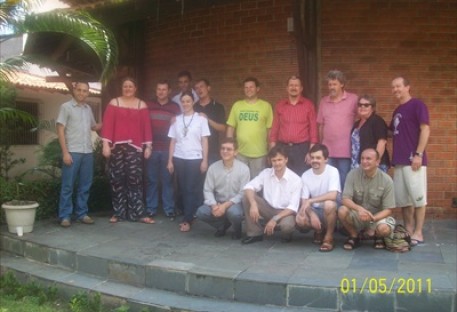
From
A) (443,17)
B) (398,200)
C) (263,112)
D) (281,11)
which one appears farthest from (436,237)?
(281,11)

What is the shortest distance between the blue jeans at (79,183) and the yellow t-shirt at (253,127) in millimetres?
1989

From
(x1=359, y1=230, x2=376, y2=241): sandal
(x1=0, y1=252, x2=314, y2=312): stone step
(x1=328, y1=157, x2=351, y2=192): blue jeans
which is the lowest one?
(x1=0, y1=252, x2=314, y2=312): stone step

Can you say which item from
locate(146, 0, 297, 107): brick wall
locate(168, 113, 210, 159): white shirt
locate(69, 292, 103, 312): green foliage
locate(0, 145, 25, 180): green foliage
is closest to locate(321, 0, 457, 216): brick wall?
locate(146, 0, 297, 107): brick wall

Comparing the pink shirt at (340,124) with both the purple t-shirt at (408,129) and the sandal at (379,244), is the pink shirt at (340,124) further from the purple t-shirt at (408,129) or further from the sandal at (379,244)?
the sandal at (379,244)

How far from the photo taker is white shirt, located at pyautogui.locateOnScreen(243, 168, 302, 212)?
539 centimetres

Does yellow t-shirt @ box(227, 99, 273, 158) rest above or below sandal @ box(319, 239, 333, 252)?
above

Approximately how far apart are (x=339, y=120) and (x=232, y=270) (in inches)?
86.6

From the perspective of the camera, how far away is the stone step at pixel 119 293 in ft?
14.0

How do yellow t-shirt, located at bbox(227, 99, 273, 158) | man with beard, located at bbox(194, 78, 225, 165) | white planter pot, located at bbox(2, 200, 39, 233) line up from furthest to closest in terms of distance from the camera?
man with beard, located at bbox(194, 78, 225, 165) < yellow t-shirt, located at bbox(227, 99, 273, 158) < white planter pot, located at bbox(2, 200, 39, 233)

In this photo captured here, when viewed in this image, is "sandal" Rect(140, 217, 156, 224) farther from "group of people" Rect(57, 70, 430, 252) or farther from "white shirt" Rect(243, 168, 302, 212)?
"white shirt" Rect(243, 168, 302, 212)

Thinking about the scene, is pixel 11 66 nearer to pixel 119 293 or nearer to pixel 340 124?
pixel 119 293

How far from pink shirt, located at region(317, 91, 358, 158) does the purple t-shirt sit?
51 cm

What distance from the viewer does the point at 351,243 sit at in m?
5.24

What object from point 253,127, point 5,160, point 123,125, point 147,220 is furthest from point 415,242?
point 5,160
